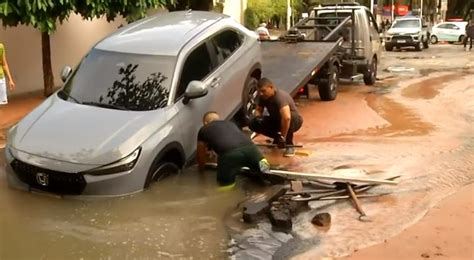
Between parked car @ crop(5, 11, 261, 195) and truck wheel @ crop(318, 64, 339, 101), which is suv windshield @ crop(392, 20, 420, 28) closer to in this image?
truck wheel @ crop(318, 64, 339, 101)

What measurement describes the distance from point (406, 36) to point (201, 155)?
2898cm

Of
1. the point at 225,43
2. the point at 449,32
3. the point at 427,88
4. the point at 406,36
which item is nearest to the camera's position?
the point at 225,43

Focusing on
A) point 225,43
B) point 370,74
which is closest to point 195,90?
point 225,43

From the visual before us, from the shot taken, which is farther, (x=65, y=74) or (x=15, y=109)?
(x=15, y=109)

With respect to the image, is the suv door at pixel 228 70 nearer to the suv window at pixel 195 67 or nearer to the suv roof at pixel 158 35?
the suv window at pixel 195 67

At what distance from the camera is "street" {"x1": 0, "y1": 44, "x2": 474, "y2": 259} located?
5570mm

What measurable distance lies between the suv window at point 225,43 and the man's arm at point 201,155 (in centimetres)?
162

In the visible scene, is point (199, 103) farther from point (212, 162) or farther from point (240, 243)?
point (240, 243)

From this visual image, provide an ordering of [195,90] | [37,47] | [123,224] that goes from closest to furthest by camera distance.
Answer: [123,224], [195,90], [37,47]

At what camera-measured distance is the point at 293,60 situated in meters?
12.7

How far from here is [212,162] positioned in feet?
25.0

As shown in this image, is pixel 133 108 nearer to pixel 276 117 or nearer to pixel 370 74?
pixel 276 117

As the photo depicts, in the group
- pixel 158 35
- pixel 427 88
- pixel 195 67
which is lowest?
pixel 427 88

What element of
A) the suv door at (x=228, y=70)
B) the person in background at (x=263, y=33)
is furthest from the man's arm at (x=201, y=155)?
the person in background at (x=263, y=33)
